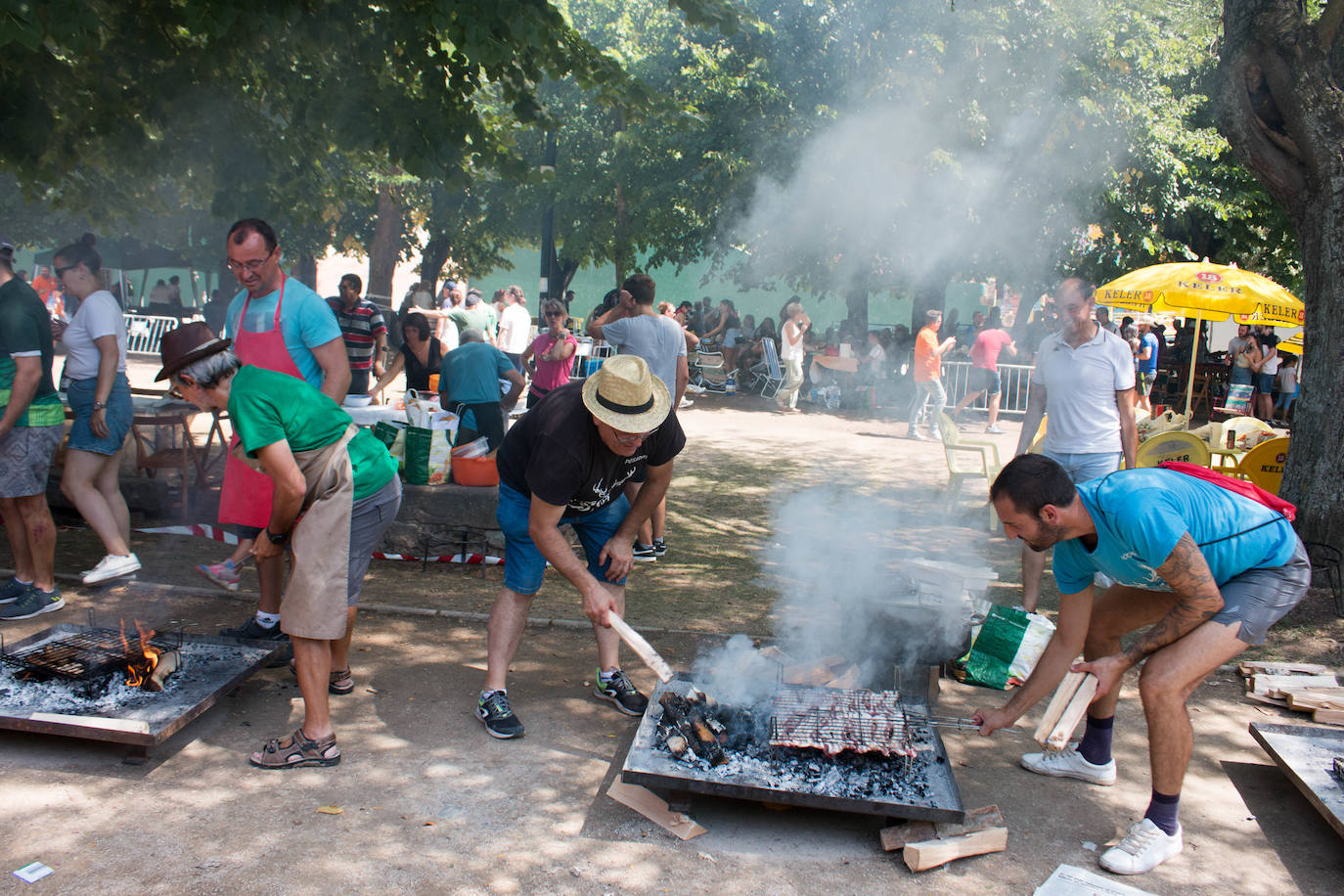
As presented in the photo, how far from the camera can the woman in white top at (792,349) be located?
15.5 m

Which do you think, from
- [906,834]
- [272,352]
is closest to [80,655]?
[272,352]

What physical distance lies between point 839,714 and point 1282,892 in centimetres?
152

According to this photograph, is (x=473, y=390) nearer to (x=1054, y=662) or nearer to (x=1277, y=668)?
(x=1054, y=662)

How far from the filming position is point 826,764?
11.2 feet

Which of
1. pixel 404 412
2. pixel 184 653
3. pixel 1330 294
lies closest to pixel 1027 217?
pixel 1330 294

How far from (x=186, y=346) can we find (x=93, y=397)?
7.98 ft

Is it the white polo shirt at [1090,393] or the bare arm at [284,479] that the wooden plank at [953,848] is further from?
the white polo shirt at [1090,393]

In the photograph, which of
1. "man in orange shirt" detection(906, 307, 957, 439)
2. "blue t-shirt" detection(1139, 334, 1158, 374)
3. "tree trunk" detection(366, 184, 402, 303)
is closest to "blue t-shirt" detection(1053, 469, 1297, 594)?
"man in orange shirt" detection(906, 307, 957, 439)

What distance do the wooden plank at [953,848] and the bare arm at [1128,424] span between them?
119 inches

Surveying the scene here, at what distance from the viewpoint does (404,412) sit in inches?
275

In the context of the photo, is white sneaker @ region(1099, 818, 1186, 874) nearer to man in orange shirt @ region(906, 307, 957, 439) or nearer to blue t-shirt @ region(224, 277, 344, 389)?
blue t-shirt @ region(224, 277, 344, 389)

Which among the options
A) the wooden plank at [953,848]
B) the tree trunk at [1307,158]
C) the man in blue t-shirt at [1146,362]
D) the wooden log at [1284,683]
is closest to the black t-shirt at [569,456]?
the wooden plank at [953,848]

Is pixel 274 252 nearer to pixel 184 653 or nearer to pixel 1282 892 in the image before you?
pixel 184 653

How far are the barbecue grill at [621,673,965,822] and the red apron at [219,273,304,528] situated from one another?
2.16m
